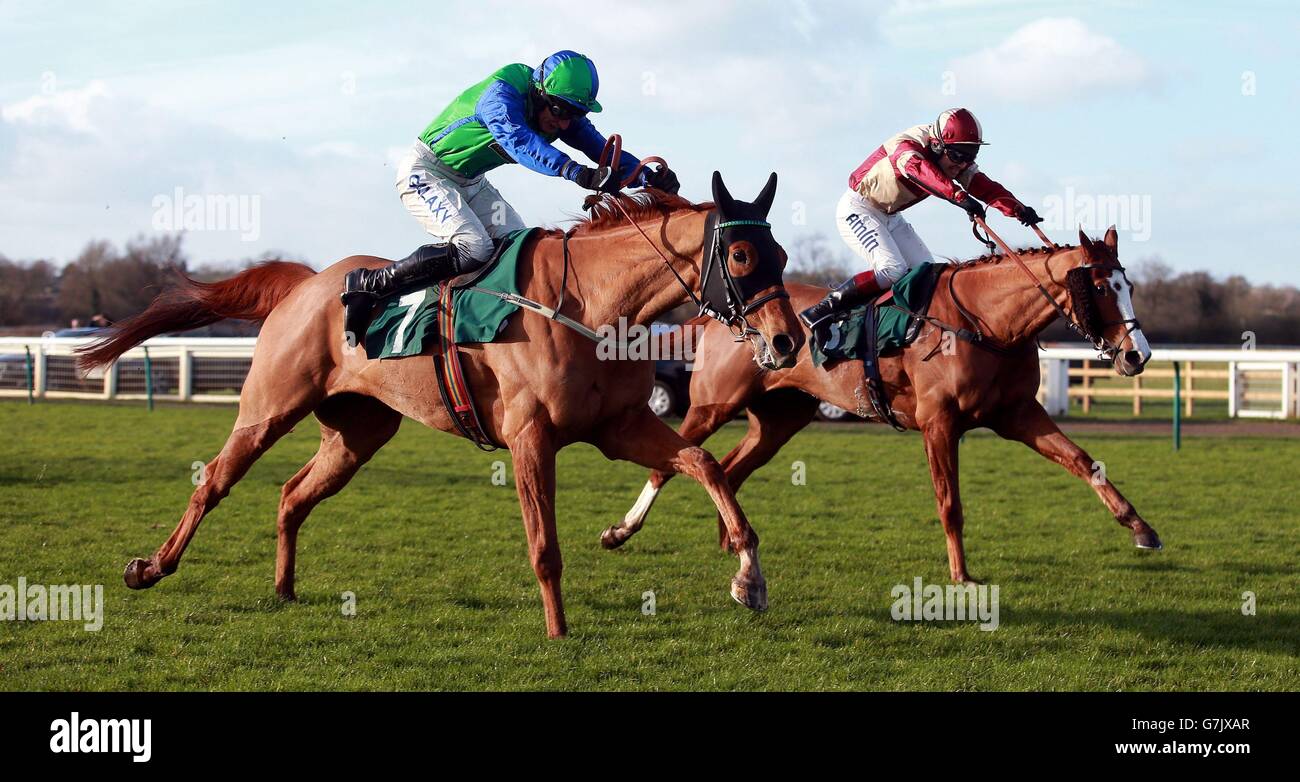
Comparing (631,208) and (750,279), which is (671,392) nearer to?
(631,208)

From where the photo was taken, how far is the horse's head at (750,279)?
4.97m

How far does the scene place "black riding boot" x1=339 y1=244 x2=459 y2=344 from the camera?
5844 millimetres

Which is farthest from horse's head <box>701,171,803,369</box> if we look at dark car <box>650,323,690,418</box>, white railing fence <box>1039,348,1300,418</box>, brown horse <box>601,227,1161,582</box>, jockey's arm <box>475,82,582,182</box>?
dark car <box>650,323,690,418</box>

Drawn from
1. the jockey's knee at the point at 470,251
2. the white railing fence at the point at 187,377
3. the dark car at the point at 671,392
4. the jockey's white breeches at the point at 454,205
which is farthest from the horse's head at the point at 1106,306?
the white railing fence at the point at 187,377

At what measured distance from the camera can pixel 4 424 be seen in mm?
17234

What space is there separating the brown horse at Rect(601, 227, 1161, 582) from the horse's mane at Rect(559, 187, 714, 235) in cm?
185

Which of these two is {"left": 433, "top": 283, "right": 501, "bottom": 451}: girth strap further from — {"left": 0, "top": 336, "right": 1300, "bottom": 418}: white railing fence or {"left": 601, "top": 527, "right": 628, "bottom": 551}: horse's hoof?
{"left": 0, "top": 336, "right": 1300, "bottom": 418}: white railing fence

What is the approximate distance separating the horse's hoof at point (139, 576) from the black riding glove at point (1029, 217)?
492 centimetres

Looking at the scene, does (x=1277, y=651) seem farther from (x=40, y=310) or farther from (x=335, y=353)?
(x=40, y=310)

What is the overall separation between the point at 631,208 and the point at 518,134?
579 mm

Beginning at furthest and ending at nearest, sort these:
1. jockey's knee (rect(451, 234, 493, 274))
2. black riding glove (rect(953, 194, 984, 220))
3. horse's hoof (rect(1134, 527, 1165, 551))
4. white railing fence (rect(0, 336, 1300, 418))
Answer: white railing fence (rect(0, 336, 1300, 418)), black riding glove (rect(953, 194, 984, 220)), horse's hoof (rect(1134, 527, 1165, 551)), jockey's knee (rect(451, 234, 493, 274))

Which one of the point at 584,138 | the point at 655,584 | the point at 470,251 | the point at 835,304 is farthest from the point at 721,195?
the point at 835,304

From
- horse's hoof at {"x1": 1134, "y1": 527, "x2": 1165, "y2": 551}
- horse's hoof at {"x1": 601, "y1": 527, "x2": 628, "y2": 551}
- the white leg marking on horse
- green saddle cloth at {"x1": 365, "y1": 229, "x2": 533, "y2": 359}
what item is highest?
green saddle cloth at {"x1": 365, "y1": 229, "x2": 533, "y2": 359}

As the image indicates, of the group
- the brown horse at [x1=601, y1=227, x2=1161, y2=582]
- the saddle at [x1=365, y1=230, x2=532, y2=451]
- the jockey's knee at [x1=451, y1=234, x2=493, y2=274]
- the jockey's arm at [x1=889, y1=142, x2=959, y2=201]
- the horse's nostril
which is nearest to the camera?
the horse's nostril
